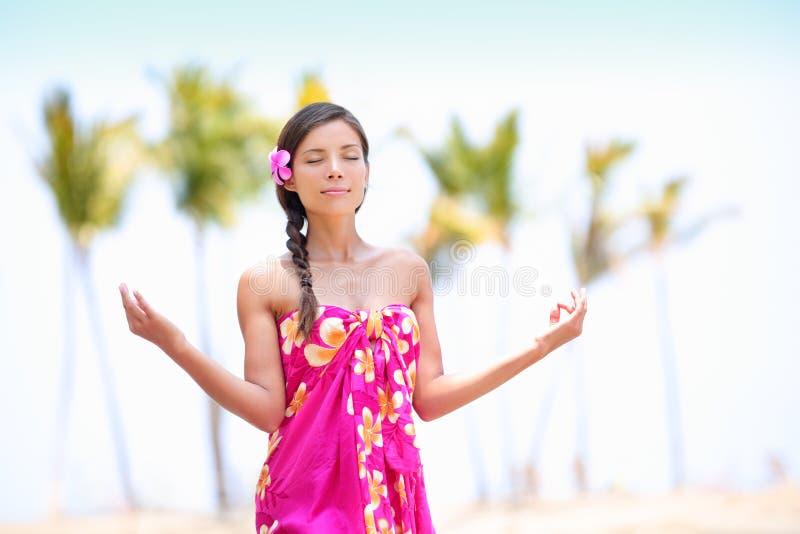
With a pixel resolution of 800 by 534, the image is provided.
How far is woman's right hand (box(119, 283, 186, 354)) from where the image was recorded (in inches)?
79.7

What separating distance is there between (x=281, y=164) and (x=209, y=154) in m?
10.4

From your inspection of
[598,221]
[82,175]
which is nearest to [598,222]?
[598,221]

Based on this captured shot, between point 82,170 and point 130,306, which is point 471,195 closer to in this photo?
point 82,170

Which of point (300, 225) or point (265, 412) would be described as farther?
point (300, 225)

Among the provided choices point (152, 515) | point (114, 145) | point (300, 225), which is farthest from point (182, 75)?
point (300, 225)

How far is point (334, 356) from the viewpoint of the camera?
89.4 inches

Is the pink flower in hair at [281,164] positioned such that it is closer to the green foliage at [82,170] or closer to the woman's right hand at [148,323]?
the woman's right hand at [148,323]

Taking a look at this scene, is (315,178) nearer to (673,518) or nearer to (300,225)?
(300,225)

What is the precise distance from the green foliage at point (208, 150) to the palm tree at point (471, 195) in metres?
2.53

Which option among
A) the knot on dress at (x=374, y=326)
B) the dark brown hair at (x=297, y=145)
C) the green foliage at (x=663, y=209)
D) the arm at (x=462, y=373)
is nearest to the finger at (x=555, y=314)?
Result: the arm at (x=462, y=373)

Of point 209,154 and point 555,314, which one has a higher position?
point 209,154

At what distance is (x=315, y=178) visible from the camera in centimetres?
238

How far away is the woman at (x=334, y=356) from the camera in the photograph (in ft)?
7.18

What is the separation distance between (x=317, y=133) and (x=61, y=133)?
403 inches
